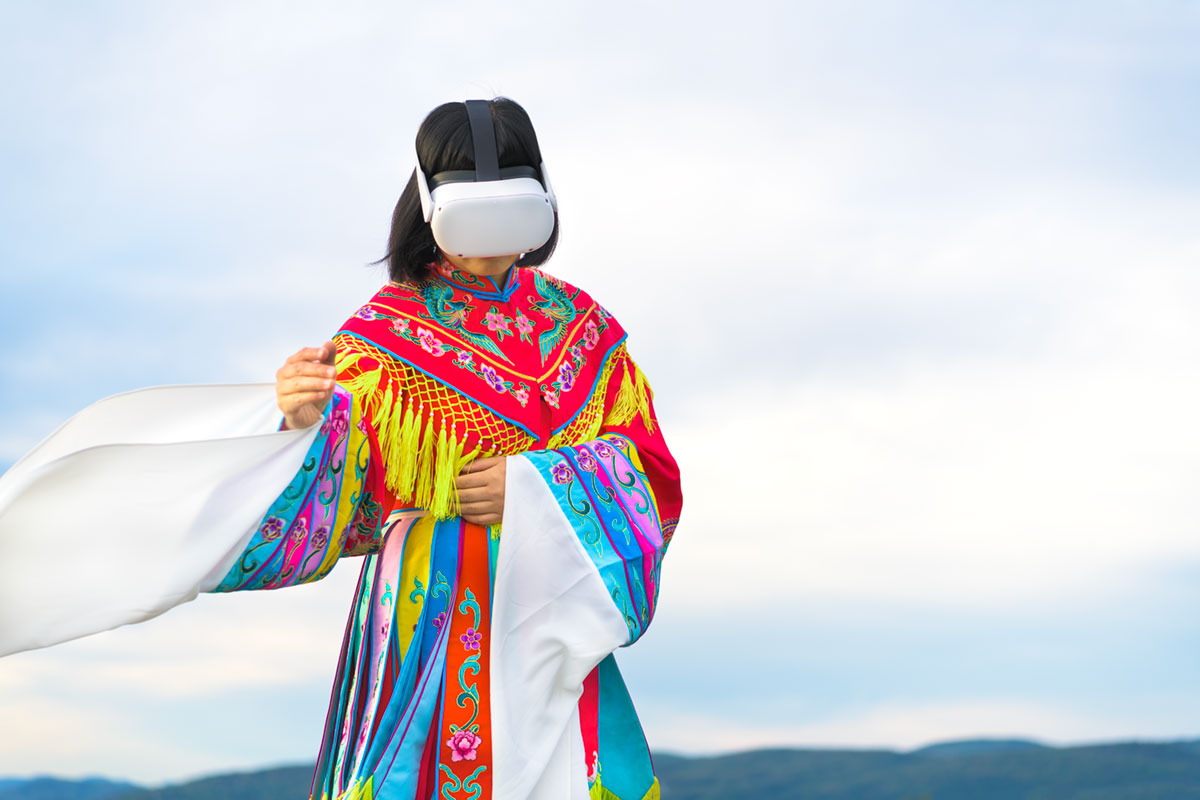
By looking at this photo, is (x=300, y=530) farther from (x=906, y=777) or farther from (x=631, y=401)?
(x=906, y=777)

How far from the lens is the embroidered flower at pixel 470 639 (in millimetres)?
2029

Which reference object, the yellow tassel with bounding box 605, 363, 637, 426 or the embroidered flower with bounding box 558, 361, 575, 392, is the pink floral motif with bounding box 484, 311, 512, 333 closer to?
the embroidered flower with bounding box 558, 361, 575, 392

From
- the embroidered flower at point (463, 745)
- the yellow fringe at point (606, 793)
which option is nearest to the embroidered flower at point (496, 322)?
the embroidered flower at point (463, 745)

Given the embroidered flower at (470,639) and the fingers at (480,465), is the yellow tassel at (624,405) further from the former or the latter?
the embroidered flower at (470,639)

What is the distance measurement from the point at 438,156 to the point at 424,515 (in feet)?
2.02

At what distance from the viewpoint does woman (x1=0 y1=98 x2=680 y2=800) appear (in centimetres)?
186

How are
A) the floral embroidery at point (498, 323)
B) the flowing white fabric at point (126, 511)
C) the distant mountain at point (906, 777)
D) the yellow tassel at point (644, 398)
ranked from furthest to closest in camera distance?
the distant mountain at point (906, 777)
the yellow tassel at point (644, 398)
the floral embroidery at point (498, 323)
the flowing white fabric at point (126, 511)

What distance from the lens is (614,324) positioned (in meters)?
2.40

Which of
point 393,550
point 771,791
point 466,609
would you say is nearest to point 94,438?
point 393,550

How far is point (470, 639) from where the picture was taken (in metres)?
2.03

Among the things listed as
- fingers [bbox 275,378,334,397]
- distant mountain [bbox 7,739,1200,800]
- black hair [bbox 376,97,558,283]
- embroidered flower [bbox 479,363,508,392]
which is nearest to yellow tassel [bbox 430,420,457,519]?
embroidered flower [bbox 479,363,508,392]

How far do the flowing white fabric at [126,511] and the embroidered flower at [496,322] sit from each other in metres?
0.40

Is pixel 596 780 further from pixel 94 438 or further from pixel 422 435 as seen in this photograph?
pixel 94 438

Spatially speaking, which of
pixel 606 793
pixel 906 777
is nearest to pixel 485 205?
pixel 606 793
